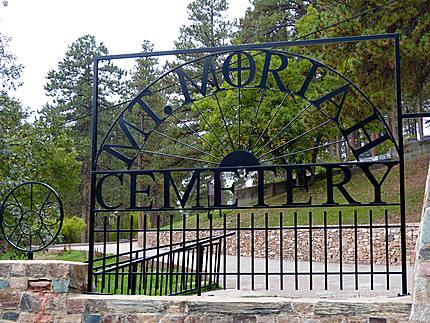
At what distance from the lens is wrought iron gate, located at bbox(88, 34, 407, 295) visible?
4.52 m

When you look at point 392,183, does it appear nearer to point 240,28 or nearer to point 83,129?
point 240,28

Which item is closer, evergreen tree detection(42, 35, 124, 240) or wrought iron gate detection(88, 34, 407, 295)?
wrought iron gate detection(88, 34, 407, 295)

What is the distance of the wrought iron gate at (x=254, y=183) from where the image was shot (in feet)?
14.8

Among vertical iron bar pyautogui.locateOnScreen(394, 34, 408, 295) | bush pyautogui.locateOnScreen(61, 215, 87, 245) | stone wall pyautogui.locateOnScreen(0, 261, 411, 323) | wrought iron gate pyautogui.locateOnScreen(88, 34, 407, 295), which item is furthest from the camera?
bush pyautogui.locateOnScreen(61, 215, 87, 245)

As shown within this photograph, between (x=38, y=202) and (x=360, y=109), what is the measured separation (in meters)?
7.41

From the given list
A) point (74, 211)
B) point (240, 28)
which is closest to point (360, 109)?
point (240, 28)

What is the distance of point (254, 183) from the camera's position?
79.9ft

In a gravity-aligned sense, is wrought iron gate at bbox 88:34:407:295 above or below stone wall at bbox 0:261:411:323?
above

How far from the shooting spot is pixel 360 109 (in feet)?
38.9

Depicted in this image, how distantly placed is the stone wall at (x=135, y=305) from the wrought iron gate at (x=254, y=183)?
31cm

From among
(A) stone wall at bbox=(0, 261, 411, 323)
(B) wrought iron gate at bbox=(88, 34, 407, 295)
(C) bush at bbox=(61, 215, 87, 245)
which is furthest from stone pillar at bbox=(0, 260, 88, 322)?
(C) bush at bbox=(61, 215, 87, 245)

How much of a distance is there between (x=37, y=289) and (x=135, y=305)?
0.89 m

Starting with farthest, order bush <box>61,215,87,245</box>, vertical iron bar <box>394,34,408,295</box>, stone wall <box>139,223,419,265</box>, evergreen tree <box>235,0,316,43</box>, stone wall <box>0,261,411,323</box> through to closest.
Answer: evergreen tree <box>235,0,316,43</box> → bush <box>61,215,87,245</box> → stone wall <box>139,223,419,265</box> → vertical iron bar <box>394,34,408,295</box> → stone wall <box>0,261,411,323</box>

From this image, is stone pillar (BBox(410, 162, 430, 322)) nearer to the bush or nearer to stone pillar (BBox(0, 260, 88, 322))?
stone pillar (BBox(0, 260, 88, 322))
